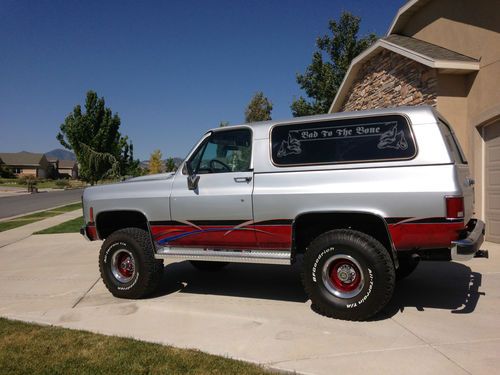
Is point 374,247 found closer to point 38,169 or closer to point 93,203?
point 93,203

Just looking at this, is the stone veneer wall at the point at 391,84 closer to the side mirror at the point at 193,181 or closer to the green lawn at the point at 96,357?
the side mirror at the point at 193,181

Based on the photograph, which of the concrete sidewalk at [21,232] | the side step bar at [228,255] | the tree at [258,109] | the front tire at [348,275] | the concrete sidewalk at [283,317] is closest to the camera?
the concrete sidewalk at [283,317]

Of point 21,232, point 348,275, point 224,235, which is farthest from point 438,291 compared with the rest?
point 21,232

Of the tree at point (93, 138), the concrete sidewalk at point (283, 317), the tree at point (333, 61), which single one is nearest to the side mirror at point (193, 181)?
the concrete sidewalk at point (283, 317)

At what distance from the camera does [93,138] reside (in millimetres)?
41438

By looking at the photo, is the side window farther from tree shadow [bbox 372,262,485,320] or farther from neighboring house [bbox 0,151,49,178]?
neighboring house [bbox 0,151,49,178]

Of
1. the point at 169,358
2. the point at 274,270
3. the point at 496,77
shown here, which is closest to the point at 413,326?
the point at 169,358

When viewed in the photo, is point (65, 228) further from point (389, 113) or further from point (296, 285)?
point (389, 113)

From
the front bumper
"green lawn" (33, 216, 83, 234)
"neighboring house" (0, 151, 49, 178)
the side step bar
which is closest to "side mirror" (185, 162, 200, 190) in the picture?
the side step bar

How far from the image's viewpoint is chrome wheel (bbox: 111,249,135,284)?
5934 mm

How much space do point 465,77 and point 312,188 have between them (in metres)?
6.59

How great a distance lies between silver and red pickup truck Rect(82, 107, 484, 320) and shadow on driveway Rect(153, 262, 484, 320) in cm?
39

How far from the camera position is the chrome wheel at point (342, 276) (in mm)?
4676

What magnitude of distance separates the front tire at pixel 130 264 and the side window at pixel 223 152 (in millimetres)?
1190
